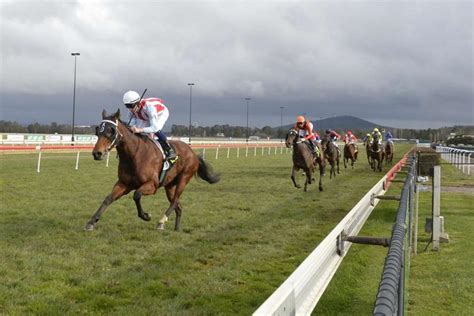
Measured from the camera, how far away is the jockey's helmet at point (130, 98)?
7094mm

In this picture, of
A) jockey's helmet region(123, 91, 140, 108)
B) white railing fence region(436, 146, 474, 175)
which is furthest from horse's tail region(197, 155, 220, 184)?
white railing fence region(436, 146, 474, 175)

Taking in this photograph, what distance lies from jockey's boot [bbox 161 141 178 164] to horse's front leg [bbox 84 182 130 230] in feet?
2.80

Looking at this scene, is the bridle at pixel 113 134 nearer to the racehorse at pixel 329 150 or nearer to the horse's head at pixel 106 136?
the horse's head at pixel 106 136

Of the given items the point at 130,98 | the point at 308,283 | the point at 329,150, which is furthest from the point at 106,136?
the point at 329,150

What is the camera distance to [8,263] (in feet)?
17.3

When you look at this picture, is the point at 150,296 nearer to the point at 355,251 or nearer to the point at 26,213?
the point at 355,251

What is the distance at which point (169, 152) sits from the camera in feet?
24.7

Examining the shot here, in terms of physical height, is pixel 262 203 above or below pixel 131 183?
below

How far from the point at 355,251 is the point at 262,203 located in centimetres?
433

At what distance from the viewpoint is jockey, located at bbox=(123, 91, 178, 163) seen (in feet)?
23.5

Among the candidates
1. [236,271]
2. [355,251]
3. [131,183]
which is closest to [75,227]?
[131,183]

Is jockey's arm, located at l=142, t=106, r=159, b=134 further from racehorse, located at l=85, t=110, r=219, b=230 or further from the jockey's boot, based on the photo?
the jockey's boot

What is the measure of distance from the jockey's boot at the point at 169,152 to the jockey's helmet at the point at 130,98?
30.7 inches

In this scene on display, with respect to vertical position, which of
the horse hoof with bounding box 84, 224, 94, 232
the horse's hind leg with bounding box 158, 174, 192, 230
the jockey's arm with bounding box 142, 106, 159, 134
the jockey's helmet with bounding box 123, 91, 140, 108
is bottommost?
the horse hoof with bounding box 84, 224, 94, 232
